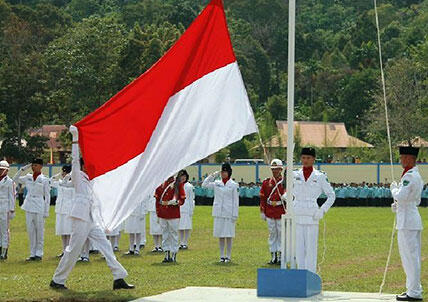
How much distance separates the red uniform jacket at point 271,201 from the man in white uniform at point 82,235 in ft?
20.2

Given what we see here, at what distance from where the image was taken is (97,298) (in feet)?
46.6

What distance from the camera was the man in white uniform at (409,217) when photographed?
14133mm

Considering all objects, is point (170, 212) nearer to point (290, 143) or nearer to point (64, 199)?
point (64, 199)

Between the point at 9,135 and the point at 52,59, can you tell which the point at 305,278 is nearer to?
the point at 9,135

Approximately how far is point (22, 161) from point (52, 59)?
1107cm

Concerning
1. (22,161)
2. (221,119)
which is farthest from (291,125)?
(22,161)

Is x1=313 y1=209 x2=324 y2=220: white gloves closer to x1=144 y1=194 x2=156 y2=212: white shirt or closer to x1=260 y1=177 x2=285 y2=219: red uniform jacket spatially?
x1=260 y1=177 x2=285 y2=219: red uniform jacket

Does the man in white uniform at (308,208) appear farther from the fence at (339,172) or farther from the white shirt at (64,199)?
the fence at (339,172)

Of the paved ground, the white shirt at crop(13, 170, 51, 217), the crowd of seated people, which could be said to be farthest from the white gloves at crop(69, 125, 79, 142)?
the crowd of seated people

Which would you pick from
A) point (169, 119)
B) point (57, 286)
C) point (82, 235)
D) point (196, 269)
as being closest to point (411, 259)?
point (169, 119)

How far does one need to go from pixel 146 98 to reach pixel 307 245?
3.72 metres

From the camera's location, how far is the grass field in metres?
15.3

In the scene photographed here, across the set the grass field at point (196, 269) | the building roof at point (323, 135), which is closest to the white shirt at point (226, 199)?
the grass field at point (196, 269)

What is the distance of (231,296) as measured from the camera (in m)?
14.0
